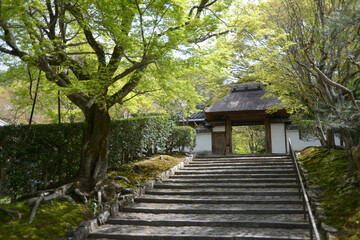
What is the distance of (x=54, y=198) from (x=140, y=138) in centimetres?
537

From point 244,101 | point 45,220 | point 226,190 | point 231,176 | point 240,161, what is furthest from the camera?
point 244,101

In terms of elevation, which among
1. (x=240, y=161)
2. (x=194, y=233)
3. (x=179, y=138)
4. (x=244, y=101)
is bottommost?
(x=194, y=233)

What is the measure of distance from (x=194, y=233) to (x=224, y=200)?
7.12ft

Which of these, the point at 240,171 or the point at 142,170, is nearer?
the point at 142,170

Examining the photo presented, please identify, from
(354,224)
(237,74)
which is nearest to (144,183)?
(354,224)

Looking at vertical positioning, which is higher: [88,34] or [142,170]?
[88,34]

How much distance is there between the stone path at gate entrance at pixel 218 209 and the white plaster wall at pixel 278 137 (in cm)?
505

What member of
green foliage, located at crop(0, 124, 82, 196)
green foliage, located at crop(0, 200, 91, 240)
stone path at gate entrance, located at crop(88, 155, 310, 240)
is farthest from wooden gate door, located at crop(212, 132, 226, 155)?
green foliage, located at crop(0, 200, 91, 240)

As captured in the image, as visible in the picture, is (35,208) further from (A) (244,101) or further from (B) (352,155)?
(A) (244,101)

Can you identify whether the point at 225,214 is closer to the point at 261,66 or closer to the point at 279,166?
the point at 279,166

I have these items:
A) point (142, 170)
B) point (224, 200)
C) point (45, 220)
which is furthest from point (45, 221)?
point (142, 170)

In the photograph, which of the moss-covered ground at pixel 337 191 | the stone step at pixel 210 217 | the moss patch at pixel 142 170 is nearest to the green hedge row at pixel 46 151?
the moss patch at pixel 142 170

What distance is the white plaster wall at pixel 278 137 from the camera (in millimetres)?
16203

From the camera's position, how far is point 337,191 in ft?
21.8
